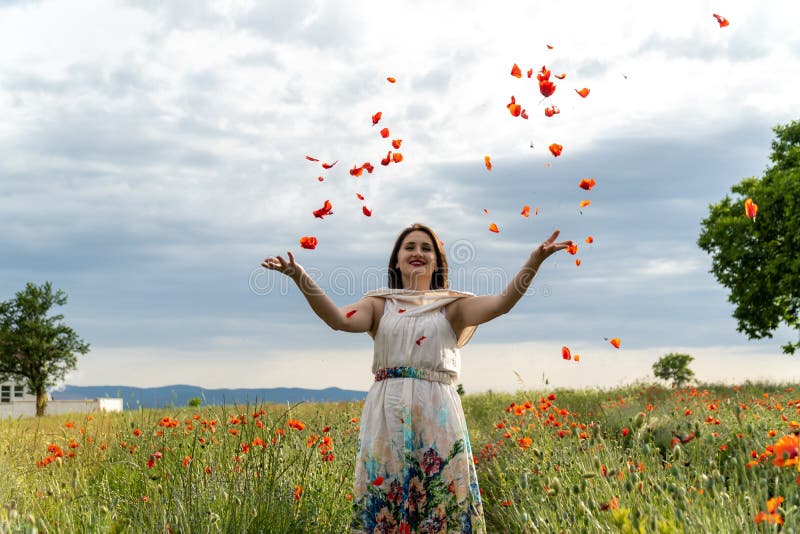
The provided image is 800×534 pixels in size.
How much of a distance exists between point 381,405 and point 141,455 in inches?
115

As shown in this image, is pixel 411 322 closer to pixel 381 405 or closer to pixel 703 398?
pixel 381 405

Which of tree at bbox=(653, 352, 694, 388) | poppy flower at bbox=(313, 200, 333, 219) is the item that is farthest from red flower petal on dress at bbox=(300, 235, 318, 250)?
tree at bbox=(653, 352, 694, 388)

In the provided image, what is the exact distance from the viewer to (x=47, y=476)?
21.8 ft

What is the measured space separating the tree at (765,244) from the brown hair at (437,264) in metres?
19.9

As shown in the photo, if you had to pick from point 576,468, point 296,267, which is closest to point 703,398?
point 576,468

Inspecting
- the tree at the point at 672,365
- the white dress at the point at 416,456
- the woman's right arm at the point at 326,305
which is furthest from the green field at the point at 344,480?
the tree at the point at 672,365

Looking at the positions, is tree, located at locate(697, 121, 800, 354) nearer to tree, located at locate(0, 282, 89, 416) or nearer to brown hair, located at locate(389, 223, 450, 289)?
brown hair, located at locate(389, 223, 450, 289)

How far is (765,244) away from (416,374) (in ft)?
73.1

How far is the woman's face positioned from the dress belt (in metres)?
0.73

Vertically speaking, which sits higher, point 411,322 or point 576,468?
point 411,322

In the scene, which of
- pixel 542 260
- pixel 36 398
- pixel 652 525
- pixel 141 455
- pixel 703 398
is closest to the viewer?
pixel 652 525

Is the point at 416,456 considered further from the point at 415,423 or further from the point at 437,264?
the point at 437,264

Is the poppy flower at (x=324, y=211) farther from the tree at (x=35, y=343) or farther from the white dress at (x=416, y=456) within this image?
the tree at (x=35, y=343)

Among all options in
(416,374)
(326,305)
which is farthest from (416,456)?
(326,305)
